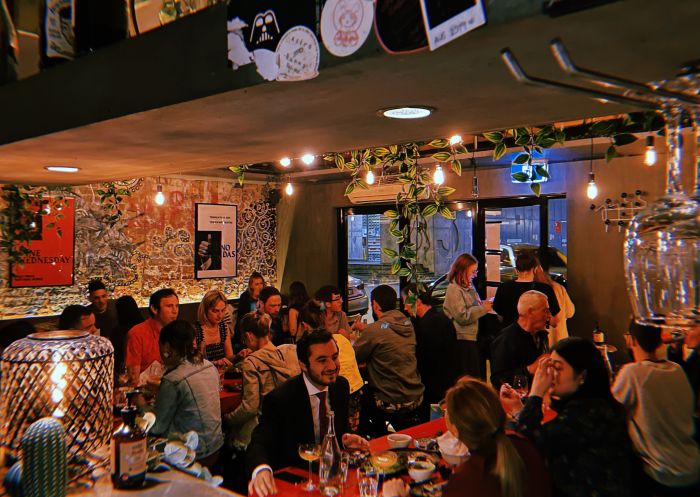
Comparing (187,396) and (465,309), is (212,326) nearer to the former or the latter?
(187,396)

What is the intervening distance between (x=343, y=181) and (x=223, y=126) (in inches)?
282

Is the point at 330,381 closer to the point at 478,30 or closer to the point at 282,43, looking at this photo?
the point at 282,43

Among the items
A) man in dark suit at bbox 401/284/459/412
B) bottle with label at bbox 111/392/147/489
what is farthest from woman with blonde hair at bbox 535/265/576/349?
bottle with label at bbox 111/392/147/489

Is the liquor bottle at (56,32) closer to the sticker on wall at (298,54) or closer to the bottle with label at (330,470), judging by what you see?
the sticker on wall at (298,54)

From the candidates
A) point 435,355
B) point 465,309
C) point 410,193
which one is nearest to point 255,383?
point 410,193

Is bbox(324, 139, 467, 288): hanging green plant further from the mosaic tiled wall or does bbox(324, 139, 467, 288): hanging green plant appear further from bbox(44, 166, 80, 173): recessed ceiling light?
the mosaic tiled wall

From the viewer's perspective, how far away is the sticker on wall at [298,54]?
116 centimetres

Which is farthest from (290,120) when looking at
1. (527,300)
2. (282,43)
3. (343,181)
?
(343,181)

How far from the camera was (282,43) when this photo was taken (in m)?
1.21

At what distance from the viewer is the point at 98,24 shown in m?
1.80

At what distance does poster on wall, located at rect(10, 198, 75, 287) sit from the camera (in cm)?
670

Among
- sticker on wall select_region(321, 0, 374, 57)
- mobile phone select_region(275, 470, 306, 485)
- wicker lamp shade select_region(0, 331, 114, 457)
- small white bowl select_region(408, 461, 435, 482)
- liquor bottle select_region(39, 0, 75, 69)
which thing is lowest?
mobile phone select_region(275, 470, 306, 485)

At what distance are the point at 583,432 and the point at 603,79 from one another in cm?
220

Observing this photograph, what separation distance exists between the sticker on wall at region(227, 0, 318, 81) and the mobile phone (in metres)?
2.00
